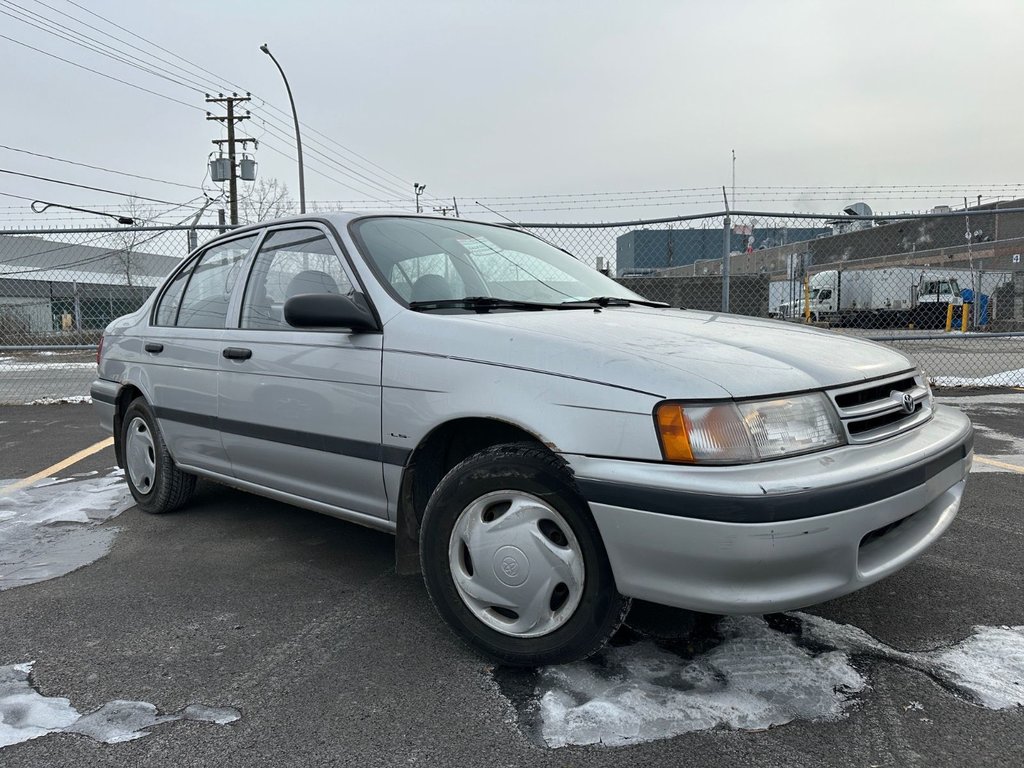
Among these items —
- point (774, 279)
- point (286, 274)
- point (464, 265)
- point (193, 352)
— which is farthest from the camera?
point (774, 279)

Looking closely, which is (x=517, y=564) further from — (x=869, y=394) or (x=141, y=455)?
(x=141, y=455)

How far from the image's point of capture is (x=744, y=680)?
7.36 feet

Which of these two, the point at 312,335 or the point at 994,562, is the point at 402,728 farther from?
the point at 994,562

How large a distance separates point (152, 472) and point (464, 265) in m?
2.39

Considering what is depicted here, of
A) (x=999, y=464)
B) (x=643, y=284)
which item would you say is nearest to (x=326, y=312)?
(x=999, y=464)

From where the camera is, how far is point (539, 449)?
2.25 m

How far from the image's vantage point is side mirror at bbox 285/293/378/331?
264 centimetres

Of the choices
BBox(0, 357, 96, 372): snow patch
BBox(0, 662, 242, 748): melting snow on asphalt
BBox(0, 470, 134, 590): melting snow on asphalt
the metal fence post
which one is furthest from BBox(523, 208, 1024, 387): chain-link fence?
BBox(0, 357, 96, 372): snow patch

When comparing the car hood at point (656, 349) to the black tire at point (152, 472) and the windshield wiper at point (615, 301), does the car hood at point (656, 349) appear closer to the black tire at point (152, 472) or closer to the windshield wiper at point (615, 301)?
the windshield wiper at point (615, 301)

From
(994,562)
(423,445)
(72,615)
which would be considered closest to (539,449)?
(423,445)

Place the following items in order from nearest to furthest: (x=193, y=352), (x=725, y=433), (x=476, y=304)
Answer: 1. (x=725, y=433)
2. (x=476, y=304)
3. (x=193, y=352)

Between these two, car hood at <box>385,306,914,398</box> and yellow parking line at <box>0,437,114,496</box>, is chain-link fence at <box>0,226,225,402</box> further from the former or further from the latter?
car hood at <box>385,306,914,398</box>

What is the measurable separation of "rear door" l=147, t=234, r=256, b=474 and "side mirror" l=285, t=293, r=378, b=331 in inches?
39.0

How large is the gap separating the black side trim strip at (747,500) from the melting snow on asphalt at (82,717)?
1269 mm
